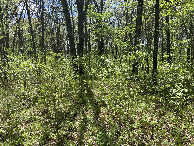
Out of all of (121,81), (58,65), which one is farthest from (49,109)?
(121,81)

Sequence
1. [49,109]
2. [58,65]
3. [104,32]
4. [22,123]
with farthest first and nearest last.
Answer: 1. [104,32]
2. [58,65]
3. [49,109]
4. [22,123]

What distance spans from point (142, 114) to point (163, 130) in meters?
1.06

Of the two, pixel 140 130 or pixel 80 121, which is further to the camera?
pixel 80 121

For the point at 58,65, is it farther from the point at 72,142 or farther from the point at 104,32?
the point at 104,32

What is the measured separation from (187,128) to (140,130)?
5.73 feet

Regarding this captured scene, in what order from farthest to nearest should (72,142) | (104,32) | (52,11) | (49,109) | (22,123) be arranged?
1. (52,11)
2. (104,32)
3. (49,109)
4. (22,123)
5. (72,142)

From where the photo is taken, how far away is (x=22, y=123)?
22.8 ft

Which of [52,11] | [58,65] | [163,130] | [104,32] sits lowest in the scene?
[163,130]

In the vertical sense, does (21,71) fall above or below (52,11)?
below

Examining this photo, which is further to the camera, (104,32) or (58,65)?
(104,32)

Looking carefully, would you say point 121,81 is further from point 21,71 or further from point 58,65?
Result: point 21,71

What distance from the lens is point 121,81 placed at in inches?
245

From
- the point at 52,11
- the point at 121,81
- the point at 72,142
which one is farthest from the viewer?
the point at 52,11

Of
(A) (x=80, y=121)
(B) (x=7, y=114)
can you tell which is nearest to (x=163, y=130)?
(A) (x=80, y=121)
